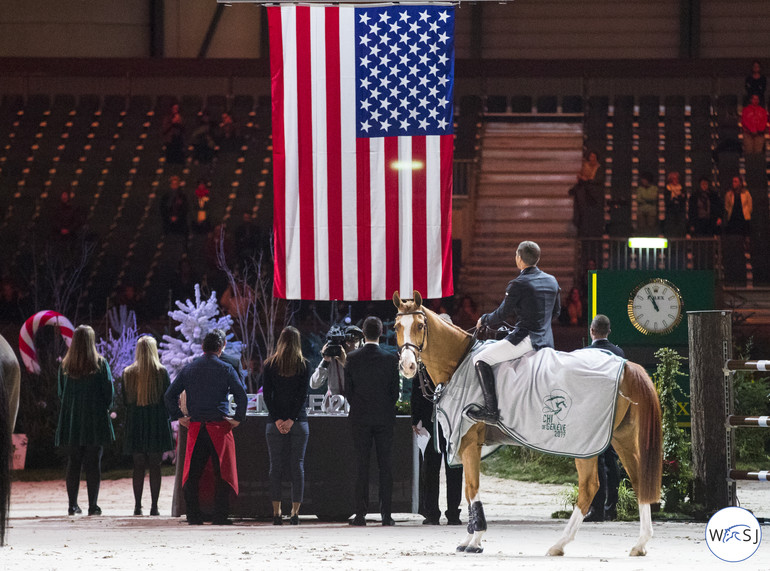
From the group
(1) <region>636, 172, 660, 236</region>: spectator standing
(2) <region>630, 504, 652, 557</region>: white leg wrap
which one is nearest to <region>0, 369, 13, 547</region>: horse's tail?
(2) <region>630, 504, 652, 557</region>: white leg wrap

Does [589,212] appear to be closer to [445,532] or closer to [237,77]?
[237,77]

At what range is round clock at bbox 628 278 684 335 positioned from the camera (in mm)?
11961

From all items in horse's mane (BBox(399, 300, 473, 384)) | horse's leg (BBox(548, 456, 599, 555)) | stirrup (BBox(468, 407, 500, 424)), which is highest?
horse's mane (BBox(399, 300, 473, 384))

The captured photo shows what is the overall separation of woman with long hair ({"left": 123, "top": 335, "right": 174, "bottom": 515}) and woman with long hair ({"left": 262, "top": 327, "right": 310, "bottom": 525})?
1145 millimetres

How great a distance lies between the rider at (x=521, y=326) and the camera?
8492mm

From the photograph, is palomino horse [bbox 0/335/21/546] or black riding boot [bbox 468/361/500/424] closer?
palomino horse [bbox 0/335/21/546]

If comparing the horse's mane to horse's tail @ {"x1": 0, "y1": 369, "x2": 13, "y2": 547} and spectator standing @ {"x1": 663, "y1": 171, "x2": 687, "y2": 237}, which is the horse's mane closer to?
horse's tail @ {"x1": 0, "y1": 369, "x2": 13, "y2": 547}

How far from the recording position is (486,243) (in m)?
23.3

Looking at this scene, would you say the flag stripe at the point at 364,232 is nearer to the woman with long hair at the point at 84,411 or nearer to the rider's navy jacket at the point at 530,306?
the woman with long hair at the point at 84,411

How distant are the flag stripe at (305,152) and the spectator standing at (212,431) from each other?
1236 mm

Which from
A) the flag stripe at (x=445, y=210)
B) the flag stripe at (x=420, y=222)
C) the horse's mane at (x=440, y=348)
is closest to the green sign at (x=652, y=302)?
the flag stripe at (x=445, y=210)

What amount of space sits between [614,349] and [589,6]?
750 inches

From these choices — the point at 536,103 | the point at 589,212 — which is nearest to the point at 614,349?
the point at 589,212

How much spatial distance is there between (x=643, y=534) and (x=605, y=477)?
223 centimetres
